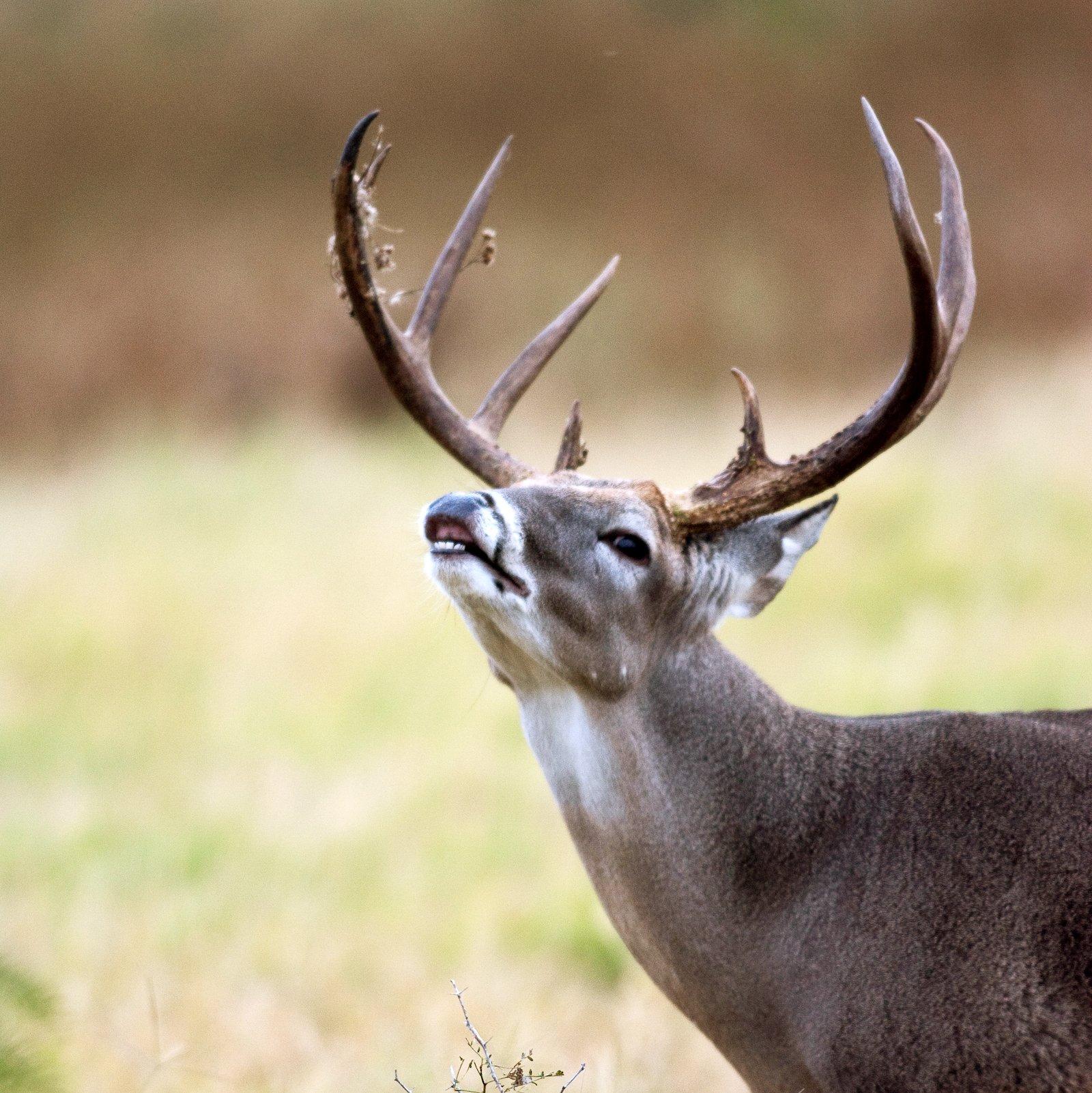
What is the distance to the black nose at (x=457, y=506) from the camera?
12.2 feet

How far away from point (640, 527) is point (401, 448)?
13.6 m

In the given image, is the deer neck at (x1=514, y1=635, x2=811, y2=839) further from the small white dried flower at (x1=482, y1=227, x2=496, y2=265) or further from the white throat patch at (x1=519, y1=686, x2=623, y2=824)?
the small white dried flower at (x1=482, y1=227, x2=496, y2=265)

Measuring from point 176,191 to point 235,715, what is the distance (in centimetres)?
1295

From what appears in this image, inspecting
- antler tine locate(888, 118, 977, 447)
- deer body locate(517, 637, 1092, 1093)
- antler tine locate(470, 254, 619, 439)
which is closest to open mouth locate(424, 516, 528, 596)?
deer body locate(517, 637, 1092, 1093)

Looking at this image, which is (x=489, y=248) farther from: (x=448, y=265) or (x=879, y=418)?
(x=879, y=418)

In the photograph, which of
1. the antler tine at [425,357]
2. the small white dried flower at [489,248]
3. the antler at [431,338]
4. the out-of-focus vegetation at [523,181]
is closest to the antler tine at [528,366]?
the antler at [431,338]

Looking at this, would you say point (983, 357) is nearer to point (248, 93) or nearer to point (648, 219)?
point (648, 219)

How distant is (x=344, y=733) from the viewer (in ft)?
33.1

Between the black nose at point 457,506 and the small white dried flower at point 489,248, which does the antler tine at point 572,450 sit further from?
the black nose at point 457,506

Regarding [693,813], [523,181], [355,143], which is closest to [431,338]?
[355,143]

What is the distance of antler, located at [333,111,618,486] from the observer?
4.08 metres

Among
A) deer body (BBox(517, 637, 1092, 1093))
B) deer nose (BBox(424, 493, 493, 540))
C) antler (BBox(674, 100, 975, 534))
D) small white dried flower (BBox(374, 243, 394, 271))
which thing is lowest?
deer body (BBox(517, 637, 1092, 1093))

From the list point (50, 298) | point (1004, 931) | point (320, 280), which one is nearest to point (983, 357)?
point (320, 280)

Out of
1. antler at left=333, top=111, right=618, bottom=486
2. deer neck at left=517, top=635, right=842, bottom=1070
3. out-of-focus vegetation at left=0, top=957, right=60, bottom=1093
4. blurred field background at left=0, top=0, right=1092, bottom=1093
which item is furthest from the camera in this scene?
blurred field background at left=0, top=0, right=1092, bottom=1093
